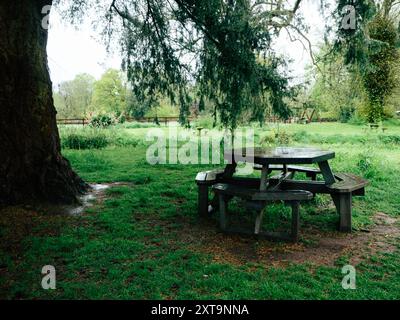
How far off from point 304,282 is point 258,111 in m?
2.82

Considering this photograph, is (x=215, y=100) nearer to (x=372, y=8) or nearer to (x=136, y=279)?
(x=372, y=8)

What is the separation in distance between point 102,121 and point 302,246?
15956 millimetres

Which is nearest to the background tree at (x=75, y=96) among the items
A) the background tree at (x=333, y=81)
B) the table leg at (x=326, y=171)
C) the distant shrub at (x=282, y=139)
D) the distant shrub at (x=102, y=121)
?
the distant shrub at (x=102, y=121)

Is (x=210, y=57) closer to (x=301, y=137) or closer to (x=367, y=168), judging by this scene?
(x=367, y=168)

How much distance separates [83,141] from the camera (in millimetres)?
15109

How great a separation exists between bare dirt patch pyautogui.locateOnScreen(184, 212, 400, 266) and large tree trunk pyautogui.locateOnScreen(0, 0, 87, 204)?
2.65 m

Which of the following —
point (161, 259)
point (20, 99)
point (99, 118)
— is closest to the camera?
point (161, 259)

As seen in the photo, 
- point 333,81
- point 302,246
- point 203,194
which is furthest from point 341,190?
point 333,81

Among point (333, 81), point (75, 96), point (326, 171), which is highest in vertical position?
point (75, 96)

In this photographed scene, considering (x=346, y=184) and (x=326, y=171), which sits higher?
A: (x=326, y=171)

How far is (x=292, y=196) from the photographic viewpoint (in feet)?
15.2

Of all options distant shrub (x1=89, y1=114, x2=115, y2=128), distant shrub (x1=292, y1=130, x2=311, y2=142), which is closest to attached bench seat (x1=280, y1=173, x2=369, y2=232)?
distant shrub (x1=292, y1=130, x2=311, y2=142)

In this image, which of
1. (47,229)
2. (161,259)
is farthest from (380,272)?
(47,229)

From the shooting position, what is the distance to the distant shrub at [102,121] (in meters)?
18.5
